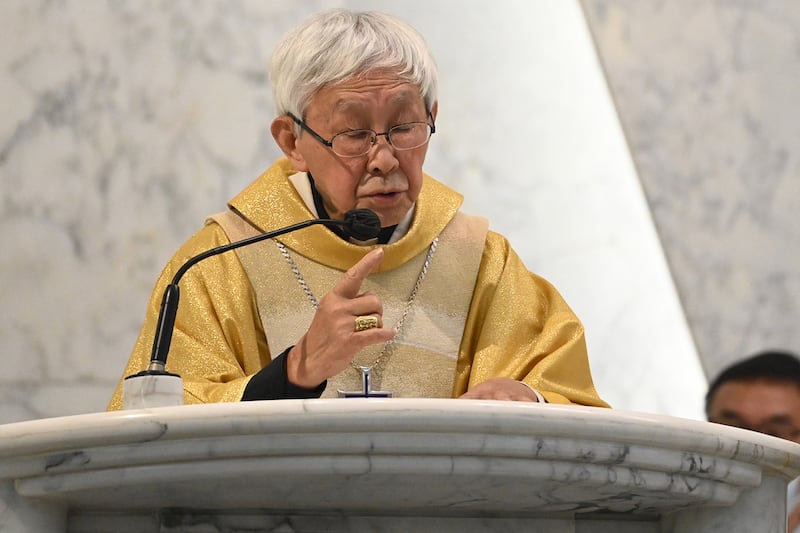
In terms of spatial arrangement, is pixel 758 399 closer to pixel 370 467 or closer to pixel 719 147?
pixel 719 147

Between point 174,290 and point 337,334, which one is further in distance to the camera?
point 337,334

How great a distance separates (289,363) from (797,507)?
117 cm

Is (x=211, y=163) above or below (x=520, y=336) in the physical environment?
above

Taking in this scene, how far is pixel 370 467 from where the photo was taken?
5.15ft

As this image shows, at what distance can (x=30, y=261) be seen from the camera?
3.71 meters

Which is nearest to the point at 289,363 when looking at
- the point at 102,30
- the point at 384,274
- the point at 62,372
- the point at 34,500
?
the point at 384,274

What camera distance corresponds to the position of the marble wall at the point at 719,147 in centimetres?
430

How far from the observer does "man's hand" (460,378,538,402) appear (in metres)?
2.35

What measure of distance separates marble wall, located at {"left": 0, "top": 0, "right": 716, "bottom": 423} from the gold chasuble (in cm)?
90

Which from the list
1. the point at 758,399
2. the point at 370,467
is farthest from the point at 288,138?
the point at 370,467

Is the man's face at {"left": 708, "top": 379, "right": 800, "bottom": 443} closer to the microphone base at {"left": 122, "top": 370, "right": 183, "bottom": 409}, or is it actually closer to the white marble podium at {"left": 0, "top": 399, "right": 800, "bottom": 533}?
the white marble podium at {"left": 0, "top": 399, "right": 800, "bottom": 533}

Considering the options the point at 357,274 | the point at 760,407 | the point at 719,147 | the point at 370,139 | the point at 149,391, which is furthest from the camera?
the point at 719,147

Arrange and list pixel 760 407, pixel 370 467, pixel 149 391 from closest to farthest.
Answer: pixel 370 467 < pixel 149 391 < pixel 760 407

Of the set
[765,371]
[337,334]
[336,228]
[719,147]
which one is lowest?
[337,334]
